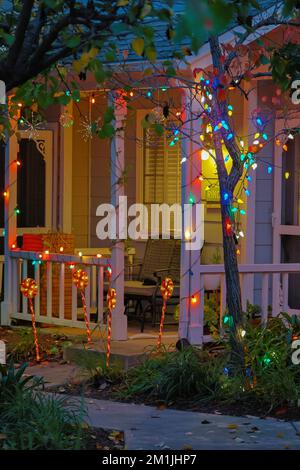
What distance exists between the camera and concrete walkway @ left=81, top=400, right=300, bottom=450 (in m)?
6.56

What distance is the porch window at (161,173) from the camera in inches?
487

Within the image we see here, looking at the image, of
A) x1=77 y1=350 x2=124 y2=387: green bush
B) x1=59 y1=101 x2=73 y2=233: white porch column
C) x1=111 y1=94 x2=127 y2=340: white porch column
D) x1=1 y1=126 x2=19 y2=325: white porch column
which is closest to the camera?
x1=77 y1=350 x2=124 y2=387: green bush

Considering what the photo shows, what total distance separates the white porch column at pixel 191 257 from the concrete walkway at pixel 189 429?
1822 mm

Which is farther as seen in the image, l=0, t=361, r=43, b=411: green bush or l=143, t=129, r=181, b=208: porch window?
l=143, t=129, r=181, b=208: porch window

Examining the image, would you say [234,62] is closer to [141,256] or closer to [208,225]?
[208,225]

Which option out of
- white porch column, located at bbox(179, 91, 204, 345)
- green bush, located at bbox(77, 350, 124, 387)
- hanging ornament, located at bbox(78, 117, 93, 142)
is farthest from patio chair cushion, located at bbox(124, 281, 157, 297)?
hanging ornament, located at bbox(78, 117, 93, 142)

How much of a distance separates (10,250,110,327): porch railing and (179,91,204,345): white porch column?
99 cm

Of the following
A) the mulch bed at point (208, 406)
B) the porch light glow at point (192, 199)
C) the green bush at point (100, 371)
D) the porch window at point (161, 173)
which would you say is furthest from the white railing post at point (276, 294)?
the mulch bed at point (208, 406)

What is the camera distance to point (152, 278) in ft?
37.7

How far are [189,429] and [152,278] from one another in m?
4.59

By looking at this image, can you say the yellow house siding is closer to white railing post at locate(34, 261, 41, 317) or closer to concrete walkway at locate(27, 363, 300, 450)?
white railing post at locate(34, 261, 41, 317)

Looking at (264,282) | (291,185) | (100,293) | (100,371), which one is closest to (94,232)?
(100,293)

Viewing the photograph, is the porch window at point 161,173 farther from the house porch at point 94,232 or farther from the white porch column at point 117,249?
the white porch column at point 117,249

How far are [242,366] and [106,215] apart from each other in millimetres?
5443
